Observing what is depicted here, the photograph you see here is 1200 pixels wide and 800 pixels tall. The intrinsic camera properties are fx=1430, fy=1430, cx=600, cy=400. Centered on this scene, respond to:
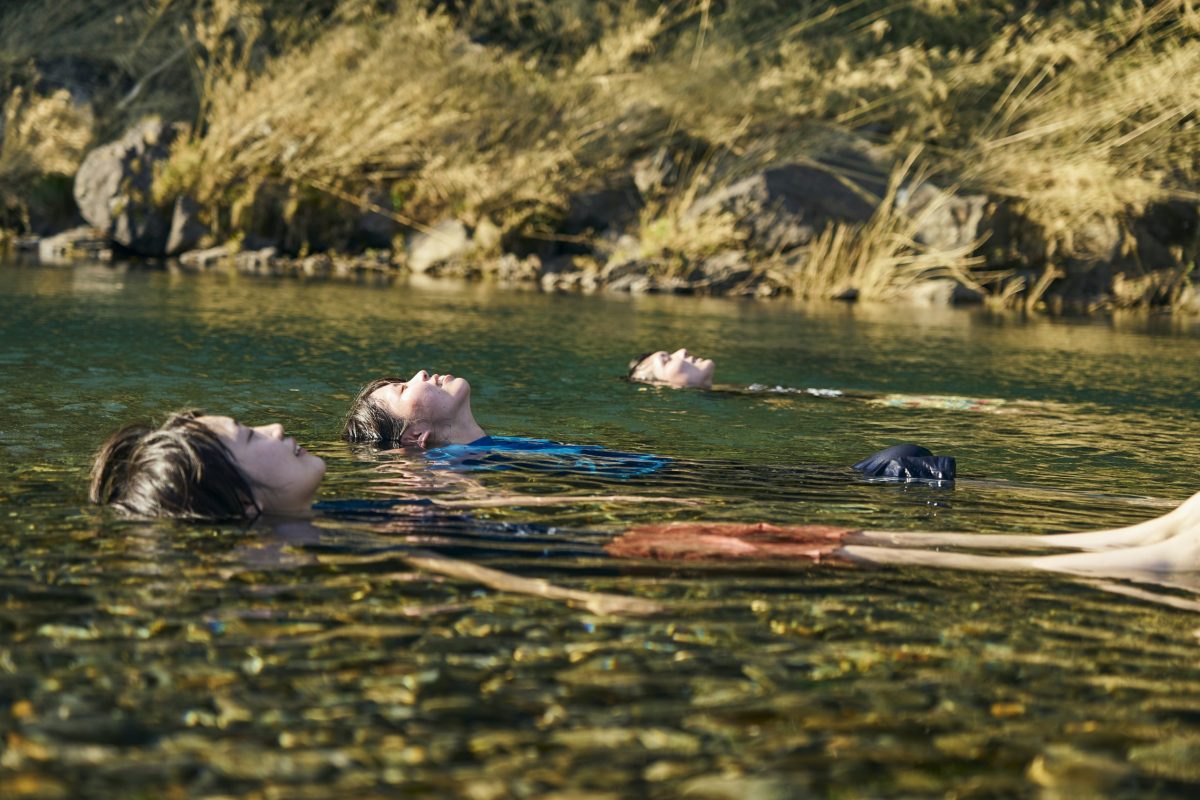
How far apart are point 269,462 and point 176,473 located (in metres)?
0.31

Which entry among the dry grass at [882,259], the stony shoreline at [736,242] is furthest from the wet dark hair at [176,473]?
the dry grass at [882,259]

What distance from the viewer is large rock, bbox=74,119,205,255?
22.0 meters

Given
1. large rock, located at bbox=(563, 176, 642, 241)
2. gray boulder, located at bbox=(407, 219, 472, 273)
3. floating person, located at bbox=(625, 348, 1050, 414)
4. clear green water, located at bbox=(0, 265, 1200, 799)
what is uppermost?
large rock, located at bbox=(563, 176, 642, 241)

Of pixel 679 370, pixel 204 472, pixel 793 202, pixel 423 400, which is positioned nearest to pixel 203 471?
pixel 204 472

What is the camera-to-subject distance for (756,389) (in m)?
9.80

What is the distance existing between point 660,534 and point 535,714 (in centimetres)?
160

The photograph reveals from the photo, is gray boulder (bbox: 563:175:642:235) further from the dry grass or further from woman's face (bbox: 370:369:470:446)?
woman's face (bbox: 370:369:470:446)

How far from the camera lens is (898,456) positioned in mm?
6180

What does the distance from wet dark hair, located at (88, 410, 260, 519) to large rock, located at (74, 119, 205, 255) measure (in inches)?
713

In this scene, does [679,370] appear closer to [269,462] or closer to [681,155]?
[269,462]

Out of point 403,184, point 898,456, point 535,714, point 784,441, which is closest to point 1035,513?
point 898,456

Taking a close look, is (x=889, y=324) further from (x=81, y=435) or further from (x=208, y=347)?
(x=81, y=435)

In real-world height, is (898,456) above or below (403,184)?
below

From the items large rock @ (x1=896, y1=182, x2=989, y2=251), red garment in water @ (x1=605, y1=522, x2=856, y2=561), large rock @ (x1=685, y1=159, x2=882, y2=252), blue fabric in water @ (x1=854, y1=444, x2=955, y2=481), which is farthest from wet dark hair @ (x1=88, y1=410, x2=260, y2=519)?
large rock @ (x1=896, y1=182, x2=989, y2=251)
